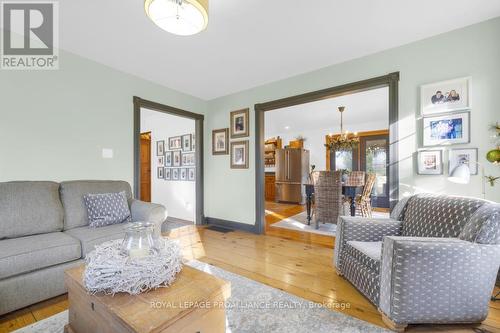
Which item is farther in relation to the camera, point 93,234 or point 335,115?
point 335,115

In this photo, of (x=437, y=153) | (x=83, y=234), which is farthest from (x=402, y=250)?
(x=83, y=234)

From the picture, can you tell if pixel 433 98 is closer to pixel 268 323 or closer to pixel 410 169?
pixel 410 169

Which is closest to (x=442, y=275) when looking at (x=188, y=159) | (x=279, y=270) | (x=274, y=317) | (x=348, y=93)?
(x=274, y=317)

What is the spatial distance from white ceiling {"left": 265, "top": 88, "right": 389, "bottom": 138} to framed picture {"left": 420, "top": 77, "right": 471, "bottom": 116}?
1.61 m

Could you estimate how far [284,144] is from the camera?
8.30 meters

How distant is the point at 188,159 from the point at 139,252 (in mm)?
3681

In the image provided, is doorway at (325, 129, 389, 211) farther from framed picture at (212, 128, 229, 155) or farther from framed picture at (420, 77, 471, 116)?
framed picture at (420, 77, 471, 116)

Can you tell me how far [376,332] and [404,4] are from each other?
8.52 feet

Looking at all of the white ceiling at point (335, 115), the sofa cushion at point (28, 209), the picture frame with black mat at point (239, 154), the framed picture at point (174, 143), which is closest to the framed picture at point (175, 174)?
the framed picture at point (174, 143)

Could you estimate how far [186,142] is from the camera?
4.87m

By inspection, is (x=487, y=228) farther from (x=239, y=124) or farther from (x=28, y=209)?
(x=28, y=209)

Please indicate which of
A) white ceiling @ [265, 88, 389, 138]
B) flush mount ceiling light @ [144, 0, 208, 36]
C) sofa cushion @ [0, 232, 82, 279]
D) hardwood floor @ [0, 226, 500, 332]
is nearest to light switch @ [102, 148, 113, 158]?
sofa cushion @ [0, 232, 82, 279]

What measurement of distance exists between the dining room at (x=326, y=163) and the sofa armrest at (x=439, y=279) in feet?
6.07

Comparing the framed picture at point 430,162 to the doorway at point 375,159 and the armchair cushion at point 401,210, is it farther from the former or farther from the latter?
the doorway at point 375,159
